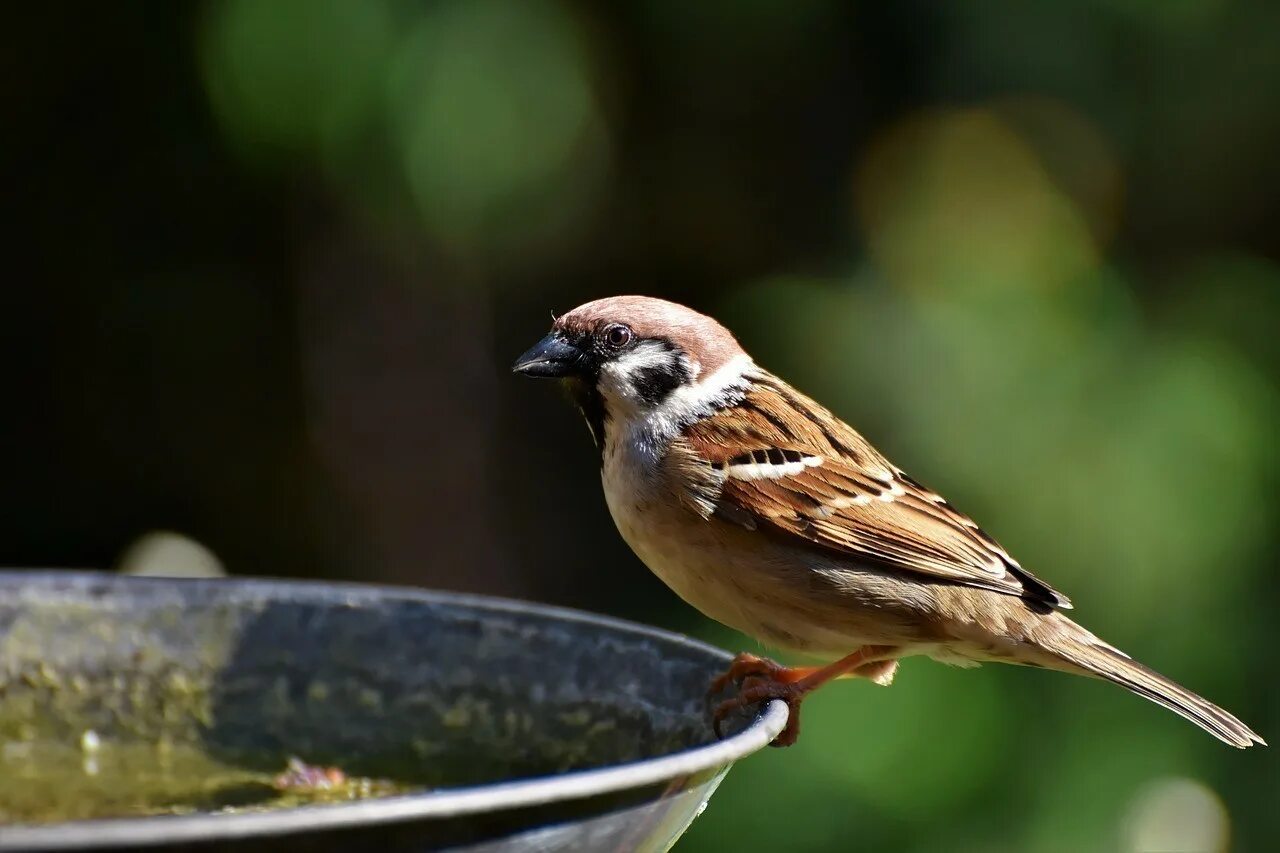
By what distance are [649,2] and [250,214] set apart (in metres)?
1.28

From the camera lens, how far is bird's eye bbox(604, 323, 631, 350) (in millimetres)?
2455

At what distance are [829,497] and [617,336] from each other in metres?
0.43

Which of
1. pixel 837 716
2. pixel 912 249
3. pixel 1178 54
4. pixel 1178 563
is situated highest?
pixel 1178 54

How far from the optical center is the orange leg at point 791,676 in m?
2.09

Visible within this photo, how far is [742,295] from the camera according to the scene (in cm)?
352

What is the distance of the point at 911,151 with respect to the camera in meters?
3.57

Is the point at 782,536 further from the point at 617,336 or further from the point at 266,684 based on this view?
the point at 266,684

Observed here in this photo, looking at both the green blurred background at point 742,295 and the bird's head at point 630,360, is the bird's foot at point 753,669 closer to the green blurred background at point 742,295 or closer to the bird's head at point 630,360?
the bird's head at point 630,360

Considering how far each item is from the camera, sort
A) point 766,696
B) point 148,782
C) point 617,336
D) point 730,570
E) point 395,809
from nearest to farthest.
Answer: point 395,809, point 148,782, point 766,696, point 730,570, point 617,336

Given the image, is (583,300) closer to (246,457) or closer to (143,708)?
(246,457)

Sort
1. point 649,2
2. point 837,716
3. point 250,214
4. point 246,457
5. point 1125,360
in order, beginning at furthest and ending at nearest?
point 246,457
point 250,214
point 649,2
point 1125,360
point 837,716

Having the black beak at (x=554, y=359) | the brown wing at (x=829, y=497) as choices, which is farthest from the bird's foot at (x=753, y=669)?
the black beak at (x=554, y=359)

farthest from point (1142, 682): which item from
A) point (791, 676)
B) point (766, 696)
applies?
point (766, 696)

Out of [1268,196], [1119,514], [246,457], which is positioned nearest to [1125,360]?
[1119,514]
